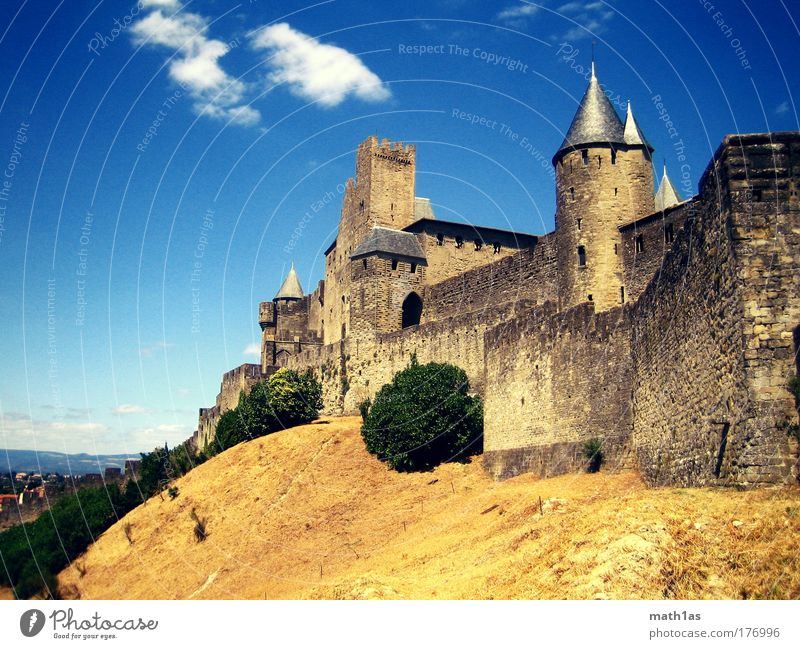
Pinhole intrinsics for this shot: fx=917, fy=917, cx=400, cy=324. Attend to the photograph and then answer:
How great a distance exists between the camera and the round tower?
3706cm

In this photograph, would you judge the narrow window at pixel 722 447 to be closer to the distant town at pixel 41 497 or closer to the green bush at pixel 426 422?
the green bush at pixel 426 422

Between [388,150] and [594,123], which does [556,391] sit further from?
[388,150]

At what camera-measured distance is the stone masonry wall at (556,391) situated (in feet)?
89.5

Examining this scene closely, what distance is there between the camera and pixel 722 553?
549 inches

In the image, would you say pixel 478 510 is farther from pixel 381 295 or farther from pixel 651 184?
pixel 381 295

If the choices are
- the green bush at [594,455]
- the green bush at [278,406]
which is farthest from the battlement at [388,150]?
the green bush at [594,455]

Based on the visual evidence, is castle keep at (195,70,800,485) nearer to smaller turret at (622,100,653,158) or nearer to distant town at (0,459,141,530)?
smaller turret at (622,100,653,158)

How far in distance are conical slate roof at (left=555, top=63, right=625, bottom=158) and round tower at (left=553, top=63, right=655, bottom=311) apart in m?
0.04

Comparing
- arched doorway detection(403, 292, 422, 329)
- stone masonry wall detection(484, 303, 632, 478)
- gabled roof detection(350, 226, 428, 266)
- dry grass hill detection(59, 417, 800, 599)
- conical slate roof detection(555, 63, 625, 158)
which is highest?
conical slate roof detection(555, 63, 625, 158)

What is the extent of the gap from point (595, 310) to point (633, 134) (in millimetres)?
8442

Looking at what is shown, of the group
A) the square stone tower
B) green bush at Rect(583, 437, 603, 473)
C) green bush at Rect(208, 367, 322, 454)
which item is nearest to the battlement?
the square stone tower

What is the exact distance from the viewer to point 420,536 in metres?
29.2

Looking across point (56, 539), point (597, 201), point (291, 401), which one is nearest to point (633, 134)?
point (597, 201)

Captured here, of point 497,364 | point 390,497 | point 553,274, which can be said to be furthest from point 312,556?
point 553,274
